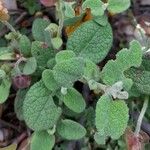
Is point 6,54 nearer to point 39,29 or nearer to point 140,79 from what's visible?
point 39,29

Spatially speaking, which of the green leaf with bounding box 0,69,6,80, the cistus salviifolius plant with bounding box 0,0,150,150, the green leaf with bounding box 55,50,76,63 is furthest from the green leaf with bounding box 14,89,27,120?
the green leaf with bounding box 55,50,76,63

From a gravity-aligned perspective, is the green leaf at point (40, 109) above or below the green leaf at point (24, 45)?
below

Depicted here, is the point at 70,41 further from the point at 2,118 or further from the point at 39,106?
the point at 2,118

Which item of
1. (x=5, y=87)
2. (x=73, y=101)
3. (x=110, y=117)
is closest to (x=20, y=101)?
(x=5, y=87)

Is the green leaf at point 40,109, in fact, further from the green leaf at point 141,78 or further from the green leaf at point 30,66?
the green leaf at point 141,78

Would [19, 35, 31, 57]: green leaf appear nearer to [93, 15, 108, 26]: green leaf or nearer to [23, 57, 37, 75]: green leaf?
[23, 57, 37, 75]: green leaf

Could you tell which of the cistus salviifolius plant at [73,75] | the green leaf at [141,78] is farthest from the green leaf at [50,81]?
the green leaf at [141,78]
